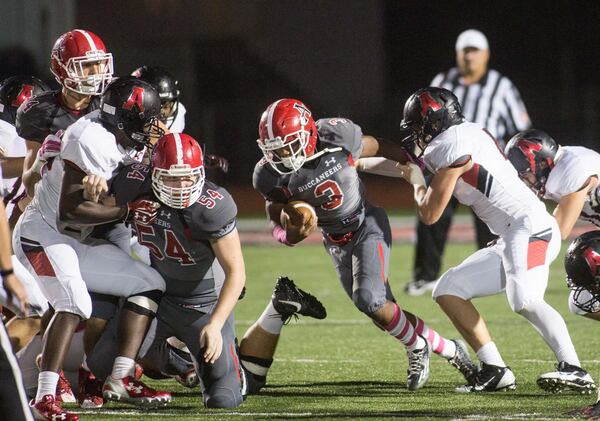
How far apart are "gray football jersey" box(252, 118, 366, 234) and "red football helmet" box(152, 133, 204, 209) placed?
69cm

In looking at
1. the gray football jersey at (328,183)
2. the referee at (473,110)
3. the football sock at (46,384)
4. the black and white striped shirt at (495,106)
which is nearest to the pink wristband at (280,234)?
the gray football jersey at (328,183)

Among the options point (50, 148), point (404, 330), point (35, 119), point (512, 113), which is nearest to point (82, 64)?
point (35, 119)

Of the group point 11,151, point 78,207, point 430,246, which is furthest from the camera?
point 430,246

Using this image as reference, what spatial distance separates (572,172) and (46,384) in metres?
2.54

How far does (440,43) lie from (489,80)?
1582 cm

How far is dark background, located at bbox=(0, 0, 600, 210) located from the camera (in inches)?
782

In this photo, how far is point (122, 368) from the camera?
177 inches

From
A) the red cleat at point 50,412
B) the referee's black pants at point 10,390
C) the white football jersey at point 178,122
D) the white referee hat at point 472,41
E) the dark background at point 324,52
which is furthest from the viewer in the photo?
the dark background at point 324,52

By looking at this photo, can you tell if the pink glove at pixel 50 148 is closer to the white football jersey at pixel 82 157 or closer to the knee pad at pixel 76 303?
the white football jersey at pixel 82 157

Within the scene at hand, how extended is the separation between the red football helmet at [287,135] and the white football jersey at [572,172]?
116 cm

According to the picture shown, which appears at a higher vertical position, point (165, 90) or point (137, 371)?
point (165, 90)

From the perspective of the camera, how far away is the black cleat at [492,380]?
188 inches

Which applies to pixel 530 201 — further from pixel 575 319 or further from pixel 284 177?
pixel 575 319

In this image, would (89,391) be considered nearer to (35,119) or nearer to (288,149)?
(35,119)
